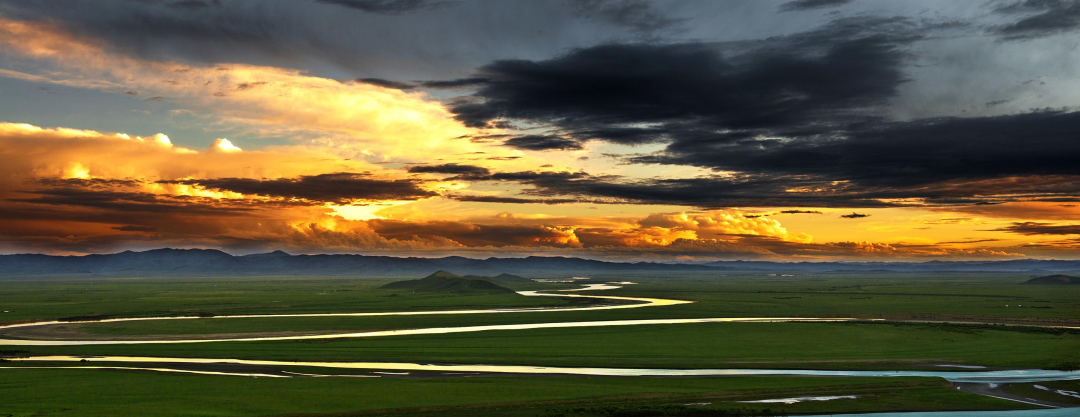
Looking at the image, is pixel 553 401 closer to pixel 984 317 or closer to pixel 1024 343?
pixel 1024 343

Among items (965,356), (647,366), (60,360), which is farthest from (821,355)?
(60,360)

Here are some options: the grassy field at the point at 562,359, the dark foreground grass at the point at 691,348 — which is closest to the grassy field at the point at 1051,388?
the grassy field at the point at 562,359

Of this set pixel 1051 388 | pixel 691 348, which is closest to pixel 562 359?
pixel 691 348

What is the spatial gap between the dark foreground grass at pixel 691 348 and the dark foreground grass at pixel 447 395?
48.3ft

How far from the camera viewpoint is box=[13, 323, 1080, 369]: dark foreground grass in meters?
80.9

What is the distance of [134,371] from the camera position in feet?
238

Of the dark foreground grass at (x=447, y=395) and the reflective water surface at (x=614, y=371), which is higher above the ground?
the dark foreground grass at (x=447, y=395)

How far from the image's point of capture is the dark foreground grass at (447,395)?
53.7m

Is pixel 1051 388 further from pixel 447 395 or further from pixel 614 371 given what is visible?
pixel 447 395

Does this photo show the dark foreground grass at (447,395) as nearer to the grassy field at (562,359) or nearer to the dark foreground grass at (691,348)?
the grassy field at (562,359)

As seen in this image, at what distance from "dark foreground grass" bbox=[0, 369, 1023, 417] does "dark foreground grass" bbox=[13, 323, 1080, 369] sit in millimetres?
14716

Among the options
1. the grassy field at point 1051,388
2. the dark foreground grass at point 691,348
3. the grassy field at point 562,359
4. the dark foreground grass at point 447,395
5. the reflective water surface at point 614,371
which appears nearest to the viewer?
the dark foreground grass at point 447,395

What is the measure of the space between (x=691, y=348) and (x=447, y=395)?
138 feet

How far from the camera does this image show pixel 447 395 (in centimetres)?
5894
